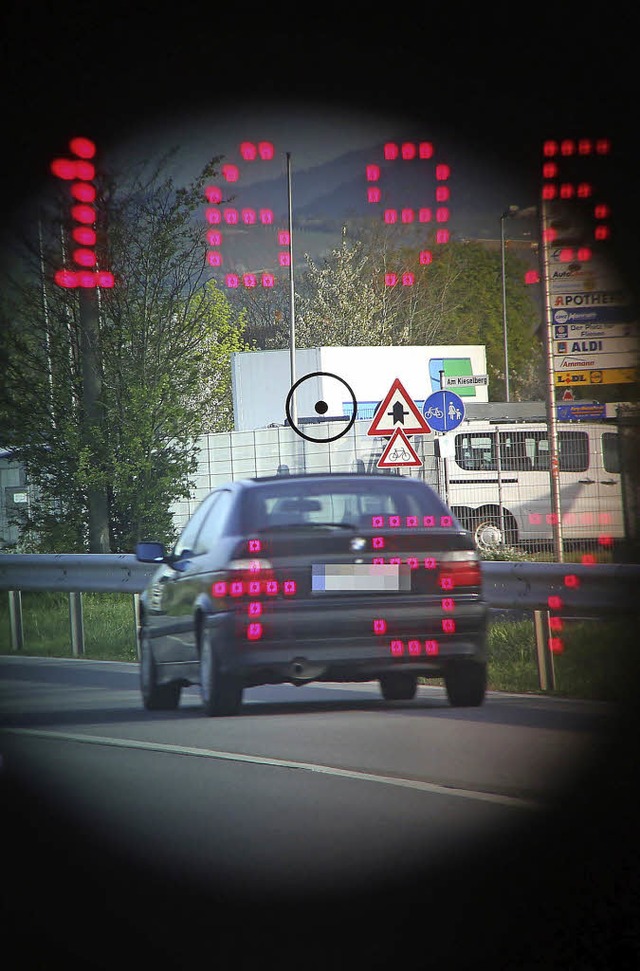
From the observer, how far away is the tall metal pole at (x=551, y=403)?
625cm

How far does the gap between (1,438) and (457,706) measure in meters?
2.00

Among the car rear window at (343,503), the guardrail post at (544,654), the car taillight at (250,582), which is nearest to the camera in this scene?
the car rear window at (343,503)

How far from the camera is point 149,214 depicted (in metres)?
5.63

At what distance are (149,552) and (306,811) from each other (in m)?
1.04

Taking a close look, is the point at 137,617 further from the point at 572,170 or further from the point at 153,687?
the point at 572,170

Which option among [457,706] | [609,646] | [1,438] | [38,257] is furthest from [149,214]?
[609,646]

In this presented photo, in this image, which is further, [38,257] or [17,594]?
[17,594]

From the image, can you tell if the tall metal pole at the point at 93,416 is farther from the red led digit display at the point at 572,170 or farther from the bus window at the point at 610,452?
the bus window at the point at 610,452

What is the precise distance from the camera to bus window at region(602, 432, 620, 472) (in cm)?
713

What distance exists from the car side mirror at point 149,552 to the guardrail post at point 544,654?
7.01ft

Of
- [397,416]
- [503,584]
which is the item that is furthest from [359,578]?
[503,584]

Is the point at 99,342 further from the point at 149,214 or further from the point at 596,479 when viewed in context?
the point at 596,479

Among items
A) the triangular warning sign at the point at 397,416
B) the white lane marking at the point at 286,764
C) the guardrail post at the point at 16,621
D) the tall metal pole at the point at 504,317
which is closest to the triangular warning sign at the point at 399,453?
the triangular warning sign at the point at 397,416

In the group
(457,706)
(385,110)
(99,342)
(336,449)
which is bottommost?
(457,706)
